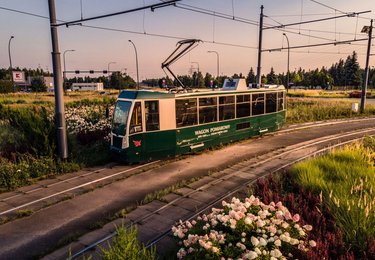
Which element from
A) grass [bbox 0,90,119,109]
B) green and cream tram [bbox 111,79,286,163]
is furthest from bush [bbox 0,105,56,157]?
grass [bbox 0,90,119,109]

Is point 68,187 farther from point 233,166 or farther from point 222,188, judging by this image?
point 233,166

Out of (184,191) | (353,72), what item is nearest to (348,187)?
(184,191)

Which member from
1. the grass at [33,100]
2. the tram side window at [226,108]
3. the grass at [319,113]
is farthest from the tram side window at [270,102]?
the grass at [33,100]

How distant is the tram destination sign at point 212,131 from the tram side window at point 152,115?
6.98ft

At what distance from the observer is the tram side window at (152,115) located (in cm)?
1042

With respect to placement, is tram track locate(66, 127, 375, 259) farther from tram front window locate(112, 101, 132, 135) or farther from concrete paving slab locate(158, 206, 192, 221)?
tram front window locate(112, 101, 132, 135)

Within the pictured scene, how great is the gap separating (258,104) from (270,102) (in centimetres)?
132

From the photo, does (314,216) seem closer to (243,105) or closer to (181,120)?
(181,120)

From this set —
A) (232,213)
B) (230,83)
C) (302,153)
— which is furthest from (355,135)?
(232,213)

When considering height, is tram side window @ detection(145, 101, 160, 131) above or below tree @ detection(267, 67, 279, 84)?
below

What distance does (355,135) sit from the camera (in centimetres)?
1678

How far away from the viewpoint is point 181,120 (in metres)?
11.4

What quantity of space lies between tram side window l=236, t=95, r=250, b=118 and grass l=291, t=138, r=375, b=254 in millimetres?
5320

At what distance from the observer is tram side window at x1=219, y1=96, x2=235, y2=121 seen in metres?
13.1
